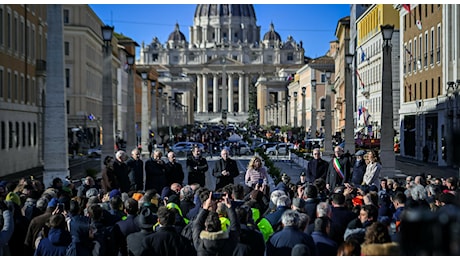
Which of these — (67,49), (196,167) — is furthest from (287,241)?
(67,49)

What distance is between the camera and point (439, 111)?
4456 centimetres

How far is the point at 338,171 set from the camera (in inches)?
645

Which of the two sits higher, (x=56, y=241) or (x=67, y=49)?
(x=67, y=49)

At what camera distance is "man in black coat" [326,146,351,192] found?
53.6 ft

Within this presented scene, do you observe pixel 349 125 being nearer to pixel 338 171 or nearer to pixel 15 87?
pixel 338 171

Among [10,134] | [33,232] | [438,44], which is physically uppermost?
[438,44]

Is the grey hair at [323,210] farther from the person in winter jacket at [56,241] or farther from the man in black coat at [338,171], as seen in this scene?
the man in black coat at [338,171]

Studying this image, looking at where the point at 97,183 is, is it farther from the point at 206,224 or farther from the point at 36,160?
the point at 36,160

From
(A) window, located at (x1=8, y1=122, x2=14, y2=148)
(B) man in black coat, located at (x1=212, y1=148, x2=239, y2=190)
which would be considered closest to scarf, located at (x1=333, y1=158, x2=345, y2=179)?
(B) man in black coat, located at (x1=212, y1=148, x2=239, y2=190)

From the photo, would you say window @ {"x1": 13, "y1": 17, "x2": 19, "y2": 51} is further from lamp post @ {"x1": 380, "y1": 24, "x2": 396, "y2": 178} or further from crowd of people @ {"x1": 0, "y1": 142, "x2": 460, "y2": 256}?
crowd of people @ {"x1": 0, "y1": 142, "x2": 460, "y2": 256}

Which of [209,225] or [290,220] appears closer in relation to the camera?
[290,220]

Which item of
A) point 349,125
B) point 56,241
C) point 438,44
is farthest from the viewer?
point 438,44

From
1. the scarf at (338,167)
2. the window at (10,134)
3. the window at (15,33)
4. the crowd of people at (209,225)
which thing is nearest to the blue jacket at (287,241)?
the crowd of people at (209,225)

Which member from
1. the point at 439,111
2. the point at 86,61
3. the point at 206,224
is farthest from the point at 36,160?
the point at 206,224
